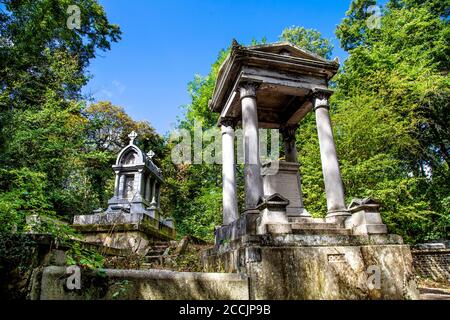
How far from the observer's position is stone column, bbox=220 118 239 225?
7.05 meters

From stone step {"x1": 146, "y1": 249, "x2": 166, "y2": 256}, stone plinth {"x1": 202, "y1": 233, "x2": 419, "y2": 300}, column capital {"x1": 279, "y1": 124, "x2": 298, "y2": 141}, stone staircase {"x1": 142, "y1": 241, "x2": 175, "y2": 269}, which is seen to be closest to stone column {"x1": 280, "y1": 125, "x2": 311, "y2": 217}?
column capital {"x1": 279, "y1": 124, "x2": 298, "y2": 141}

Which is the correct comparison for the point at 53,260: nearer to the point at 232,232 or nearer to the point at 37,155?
the point at 232,232

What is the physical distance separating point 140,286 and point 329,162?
482 centimetres

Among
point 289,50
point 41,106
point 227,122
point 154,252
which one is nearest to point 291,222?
point 227,122

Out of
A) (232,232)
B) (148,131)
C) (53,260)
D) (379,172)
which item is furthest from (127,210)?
(148,131)

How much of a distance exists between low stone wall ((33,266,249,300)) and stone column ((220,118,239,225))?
9.91ft

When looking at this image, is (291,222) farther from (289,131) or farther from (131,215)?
(131,215)

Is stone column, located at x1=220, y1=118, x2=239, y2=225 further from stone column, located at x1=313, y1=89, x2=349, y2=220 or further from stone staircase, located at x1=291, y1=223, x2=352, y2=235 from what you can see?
stone column, located at x1=313, y1=89, x2=349, y2=220

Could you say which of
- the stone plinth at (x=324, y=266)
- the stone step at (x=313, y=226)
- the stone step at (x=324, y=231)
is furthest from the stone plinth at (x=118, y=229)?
the stone step at (x=324, y=231)

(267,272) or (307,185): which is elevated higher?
(307,185)

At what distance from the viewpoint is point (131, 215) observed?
10.7 m

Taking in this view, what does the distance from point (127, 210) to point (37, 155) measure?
199 inches

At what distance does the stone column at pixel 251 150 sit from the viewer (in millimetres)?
5684

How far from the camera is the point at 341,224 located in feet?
18.5
